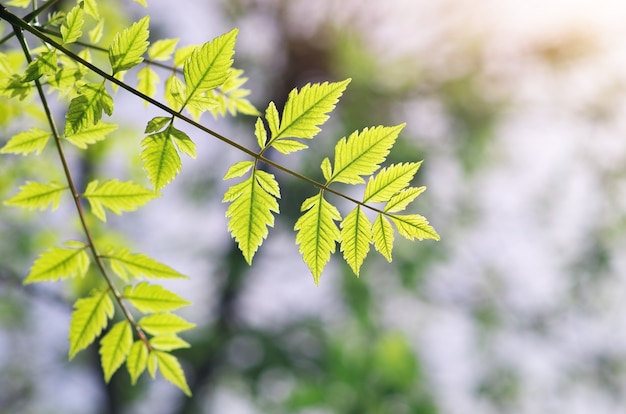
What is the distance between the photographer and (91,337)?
1.02m

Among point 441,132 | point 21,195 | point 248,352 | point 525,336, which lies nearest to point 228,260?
point 248,352

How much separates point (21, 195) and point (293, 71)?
7.91m

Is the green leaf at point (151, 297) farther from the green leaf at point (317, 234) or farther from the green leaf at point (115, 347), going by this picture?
the green leaf at point (317, 234)

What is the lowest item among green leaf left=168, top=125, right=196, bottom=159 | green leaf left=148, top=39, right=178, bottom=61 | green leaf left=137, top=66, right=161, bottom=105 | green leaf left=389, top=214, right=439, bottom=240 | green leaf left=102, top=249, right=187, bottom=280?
green leaf left=102, top=249, right=187, bottom=280

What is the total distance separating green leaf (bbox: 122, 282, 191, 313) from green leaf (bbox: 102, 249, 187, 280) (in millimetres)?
27

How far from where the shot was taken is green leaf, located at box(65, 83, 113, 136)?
0.75m

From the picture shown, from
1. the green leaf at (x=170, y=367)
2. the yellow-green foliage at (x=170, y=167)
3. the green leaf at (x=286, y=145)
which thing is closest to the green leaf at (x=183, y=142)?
the yellow-green foliage at (x=170, y=167)

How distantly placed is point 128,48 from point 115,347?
57 centimetres

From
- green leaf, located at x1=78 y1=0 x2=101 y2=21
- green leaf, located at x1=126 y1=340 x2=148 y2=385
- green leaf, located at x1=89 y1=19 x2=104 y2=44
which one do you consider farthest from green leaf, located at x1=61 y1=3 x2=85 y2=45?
green leaf, located at x1=126 y1=340 x2=148 y2=385

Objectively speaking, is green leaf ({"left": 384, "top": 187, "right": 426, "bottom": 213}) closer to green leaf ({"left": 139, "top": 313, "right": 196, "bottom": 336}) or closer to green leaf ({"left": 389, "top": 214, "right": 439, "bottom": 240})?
green leaf ({"left": 389, "top": 214, "right": 439, "bottom": 240})

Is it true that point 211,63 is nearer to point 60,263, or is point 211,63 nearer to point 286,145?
point 286,145

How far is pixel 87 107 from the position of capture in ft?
2.49

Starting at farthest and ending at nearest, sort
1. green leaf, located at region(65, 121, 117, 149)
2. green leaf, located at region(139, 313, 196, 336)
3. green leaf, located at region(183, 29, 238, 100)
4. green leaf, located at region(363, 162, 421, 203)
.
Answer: green leaf, located at region(139, 313, 196, 336), green leaf, located at region(65, 121, 117, 149), green leaf, located at region(363, 162, 421, 203), green leaf, located at region(183, 29, 238, 100)

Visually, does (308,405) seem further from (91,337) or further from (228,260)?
(91,337)
